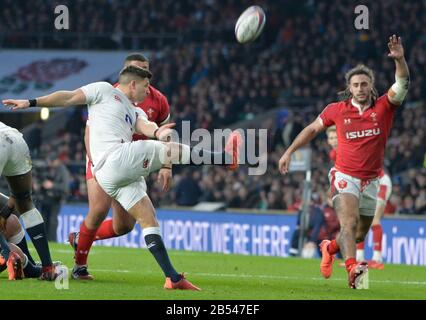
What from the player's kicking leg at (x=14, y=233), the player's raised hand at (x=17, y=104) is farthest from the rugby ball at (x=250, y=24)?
the player's raised hand at (x=17, y=104)

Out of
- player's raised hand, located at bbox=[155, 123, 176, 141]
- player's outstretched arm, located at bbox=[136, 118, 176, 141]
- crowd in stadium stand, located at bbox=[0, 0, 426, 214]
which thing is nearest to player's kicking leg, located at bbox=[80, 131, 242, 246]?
player's outstretched arm, located at bbox=[136, 118, 176, 141]

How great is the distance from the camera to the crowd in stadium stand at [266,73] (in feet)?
82.7

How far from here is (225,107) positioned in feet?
101

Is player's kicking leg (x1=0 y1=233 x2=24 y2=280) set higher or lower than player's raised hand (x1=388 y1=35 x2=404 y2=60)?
lower

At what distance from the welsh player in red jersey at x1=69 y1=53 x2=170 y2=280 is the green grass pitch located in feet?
1.04

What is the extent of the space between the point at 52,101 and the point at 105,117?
0.62 m

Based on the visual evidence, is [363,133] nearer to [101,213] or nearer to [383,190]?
[101,213]

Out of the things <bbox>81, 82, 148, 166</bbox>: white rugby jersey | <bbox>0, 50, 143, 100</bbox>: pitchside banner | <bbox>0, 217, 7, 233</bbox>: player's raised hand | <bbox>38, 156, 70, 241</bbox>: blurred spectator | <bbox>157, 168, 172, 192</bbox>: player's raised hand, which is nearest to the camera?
<bbox>81, 82, 148, 166</bbox>: white rugby jersey

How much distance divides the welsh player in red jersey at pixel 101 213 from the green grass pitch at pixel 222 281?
0.32 meters

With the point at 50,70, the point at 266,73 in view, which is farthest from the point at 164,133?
the point at 50,70

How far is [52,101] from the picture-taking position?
10.5 m

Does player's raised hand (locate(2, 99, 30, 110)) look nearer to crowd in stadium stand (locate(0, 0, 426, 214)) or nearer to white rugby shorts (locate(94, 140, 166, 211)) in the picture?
white rugby shorts (locate(94, 140, 166, 211))

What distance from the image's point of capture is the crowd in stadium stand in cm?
2520

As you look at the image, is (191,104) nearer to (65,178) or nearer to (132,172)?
(65,178)
